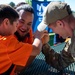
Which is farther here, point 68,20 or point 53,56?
point 53,56

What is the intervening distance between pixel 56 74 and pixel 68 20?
1.20 ft

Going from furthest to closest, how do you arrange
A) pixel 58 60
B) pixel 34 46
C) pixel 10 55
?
pixel 58 60
pixel 34 46
pixel 10 55

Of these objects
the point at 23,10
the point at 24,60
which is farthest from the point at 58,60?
the point at 23,10

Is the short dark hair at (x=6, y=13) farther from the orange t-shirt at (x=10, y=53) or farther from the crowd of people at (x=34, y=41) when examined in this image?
the orange t-shirt at (x=10, y=53)

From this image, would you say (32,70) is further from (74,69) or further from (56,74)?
(74,69)

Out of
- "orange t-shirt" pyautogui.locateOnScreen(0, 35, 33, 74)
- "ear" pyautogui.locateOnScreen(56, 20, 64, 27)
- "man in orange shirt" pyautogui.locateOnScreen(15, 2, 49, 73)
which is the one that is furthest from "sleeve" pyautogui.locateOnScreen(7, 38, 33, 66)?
"man in orange shirt" pyautogui.locateOnScreen(15, 2, 49, 73)

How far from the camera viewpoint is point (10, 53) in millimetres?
1295

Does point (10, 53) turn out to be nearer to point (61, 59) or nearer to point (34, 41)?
point (34, 41)

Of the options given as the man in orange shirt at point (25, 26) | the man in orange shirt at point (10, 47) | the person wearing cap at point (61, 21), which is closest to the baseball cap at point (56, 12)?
the person wearing cap at point (61, 21)

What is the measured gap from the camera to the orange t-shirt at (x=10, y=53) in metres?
1.28

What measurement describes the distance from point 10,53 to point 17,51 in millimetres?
47

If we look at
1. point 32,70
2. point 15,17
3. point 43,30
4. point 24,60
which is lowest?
point 32,70

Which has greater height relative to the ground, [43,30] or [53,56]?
[43,30]

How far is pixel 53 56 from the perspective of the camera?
159 cm
